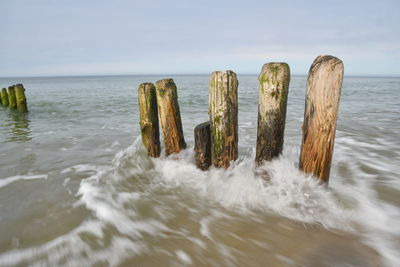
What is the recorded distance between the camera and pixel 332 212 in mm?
2830

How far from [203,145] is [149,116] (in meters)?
1.13

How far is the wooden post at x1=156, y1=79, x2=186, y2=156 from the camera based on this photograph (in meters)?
3.86

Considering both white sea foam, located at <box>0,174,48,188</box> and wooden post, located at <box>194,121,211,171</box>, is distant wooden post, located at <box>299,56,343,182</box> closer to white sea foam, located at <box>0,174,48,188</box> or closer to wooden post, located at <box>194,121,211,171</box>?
wooden post, located at <box>194,121,211,171</box>

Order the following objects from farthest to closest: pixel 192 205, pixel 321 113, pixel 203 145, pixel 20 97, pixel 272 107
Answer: pixel 20 97 < pixel 203 145 < pixel 192 205 < pixel 272 107 < pixel 321 113

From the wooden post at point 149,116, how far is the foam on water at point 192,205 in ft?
1.07

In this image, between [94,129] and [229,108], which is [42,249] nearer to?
[229,108]

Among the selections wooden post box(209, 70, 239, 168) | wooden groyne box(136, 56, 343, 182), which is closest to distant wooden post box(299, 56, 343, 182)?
wooden groyne box(136, 56, 343, 182)

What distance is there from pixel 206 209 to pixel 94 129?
574 cm

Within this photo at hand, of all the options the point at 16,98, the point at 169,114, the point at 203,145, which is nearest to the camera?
the point at 203,145

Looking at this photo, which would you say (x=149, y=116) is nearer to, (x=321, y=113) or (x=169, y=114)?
(x=169, y=114)

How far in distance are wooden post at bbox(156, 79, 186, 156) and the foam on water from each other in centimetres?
20

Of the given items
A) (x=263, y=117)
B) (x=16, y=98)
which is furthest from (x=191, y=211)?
(x=16, y=98)

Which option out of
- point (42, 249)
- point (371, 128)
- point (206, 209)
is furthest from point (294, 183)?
point (371, 128)

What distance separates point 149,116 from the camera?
4.15 meters
